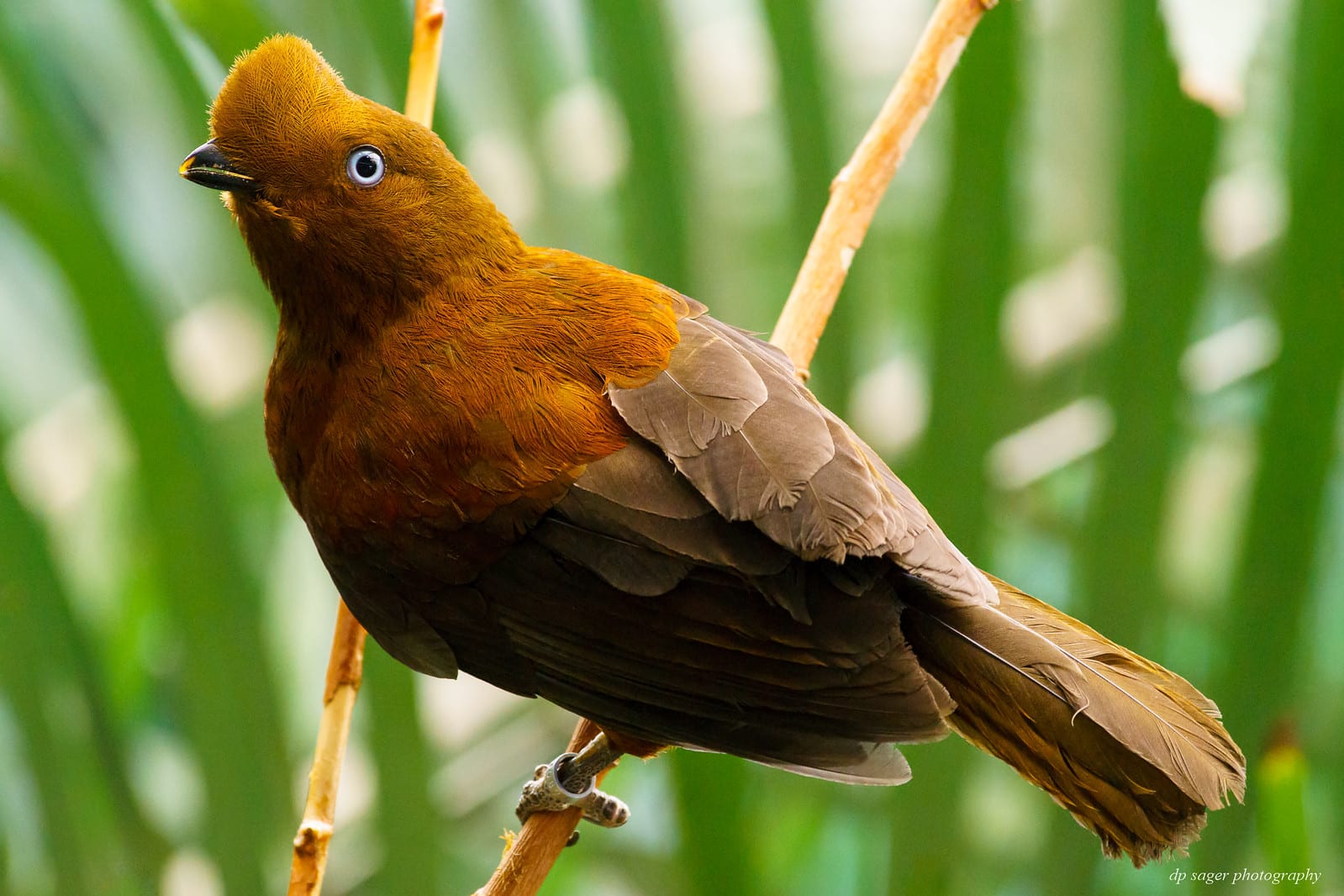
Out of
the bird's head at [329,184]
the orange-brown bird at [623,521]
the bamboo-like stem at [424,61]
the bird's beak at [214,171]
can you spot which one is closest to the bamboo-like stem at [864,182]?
the orange-brown bird at [623,521]

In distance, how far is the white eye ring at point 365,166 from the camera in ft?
5.08

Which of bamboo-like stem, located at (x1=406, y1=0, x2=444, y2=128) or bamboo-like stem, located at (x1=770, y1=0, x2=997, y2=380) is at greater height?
bamboo-like stem, located at (x1=406, y1=0, x2=444, y2=128)

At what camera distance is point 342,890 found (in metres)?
2.49

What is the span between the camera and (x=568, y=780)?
1.71m

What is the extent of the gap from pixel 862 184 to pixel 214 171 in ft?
3.16

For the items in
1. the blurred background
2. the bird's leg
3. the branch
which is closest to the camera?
the branch

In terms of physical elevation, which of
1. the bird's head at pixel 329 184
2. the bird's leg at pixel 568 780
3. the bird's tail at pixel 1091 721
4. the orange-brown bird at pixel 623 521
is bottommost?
the bird's leg at pixel 568 780

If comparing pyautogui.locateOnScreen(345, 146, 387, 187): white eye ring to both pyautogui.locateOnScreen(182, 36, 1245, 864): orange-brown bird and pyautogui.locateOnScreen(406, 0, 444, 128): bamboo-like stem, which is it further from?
pyautogui.locateOnScreen(406, 0, 444, 128): bamboo-like stem

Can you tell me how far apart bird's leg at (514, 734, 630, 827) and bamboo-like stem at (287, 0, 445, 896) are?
0.27 metres

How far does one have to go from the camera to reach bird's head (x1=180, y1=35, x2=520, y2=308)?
148 centimetres

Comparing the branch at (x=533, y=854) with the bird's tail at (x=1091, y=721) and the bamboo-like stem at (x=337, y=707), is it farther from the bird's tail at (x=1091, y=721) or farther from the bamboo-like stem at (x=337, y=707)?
the bird's tail at (x=1091, y=721)

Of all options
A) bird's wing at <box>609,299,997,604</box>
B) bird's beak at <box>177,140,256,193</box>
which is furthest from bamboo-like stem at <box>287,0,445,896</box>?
bird's wing at <box>609,299,997,604</box>

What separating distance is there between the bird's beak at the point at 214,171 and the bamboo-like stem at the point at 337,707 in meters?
0.36

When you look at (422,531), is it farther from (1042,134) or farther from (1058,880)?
(1042,134)
